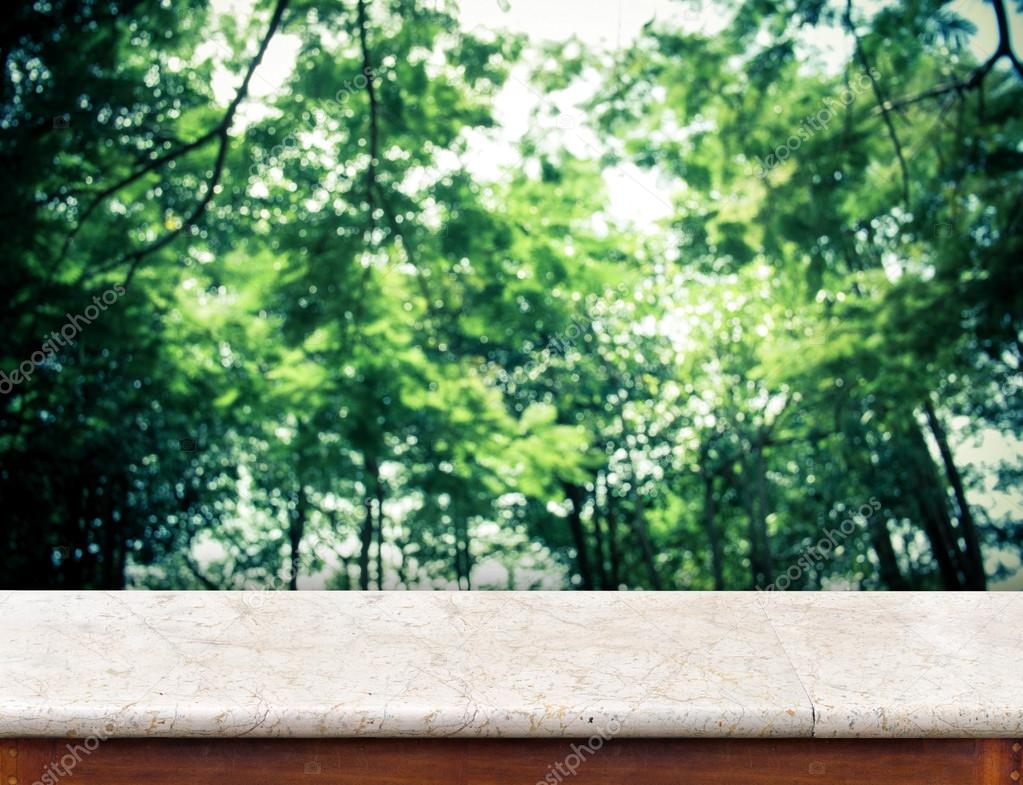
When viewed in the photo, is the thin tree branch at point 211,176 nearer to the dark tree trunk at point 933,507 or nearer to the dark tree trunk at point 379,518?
the dark tree trunk at point 379,518

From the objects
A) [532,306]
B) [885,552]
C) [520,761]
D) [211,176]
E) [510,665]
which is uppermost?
[211,176]

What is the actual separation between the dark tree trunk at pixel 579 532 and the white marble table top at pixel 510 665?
1499 millimetres

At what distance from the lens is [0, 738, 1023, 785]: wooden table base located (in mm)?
1104

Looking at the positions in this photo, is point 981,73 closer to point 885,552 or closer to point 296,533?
point 885,552

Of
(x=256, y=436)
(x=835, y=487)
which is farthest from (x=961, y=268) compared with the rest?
(x=256, y=436)

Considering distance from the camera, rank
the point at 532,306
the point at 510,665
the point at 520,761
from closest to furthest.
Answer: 1. the point at 520,761
2. the point at 510,665
3. the point at 532,306

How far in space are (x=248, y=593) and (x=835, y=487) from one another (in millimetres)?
2137

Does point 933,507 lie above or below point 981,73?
below

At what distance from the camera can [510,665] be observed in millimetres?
1229

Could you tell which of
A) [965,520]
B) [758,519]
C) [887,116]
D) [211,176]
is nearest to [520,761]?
[758,519]

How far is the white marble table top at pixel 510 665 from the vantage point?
1.07 meters

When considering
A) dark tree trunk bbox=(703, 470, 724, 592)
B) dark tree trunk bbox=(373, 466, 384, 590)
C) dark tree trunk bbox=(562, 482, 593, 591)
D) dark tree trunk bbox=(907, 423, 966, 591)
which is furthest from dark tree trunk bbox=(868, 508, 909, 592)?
dark tree trunk bbox=(373, 466, 384, 590)

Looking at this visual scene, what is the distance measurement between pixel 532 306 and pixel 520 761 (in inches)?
86.2

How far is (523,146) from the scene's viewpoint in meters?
3.16
